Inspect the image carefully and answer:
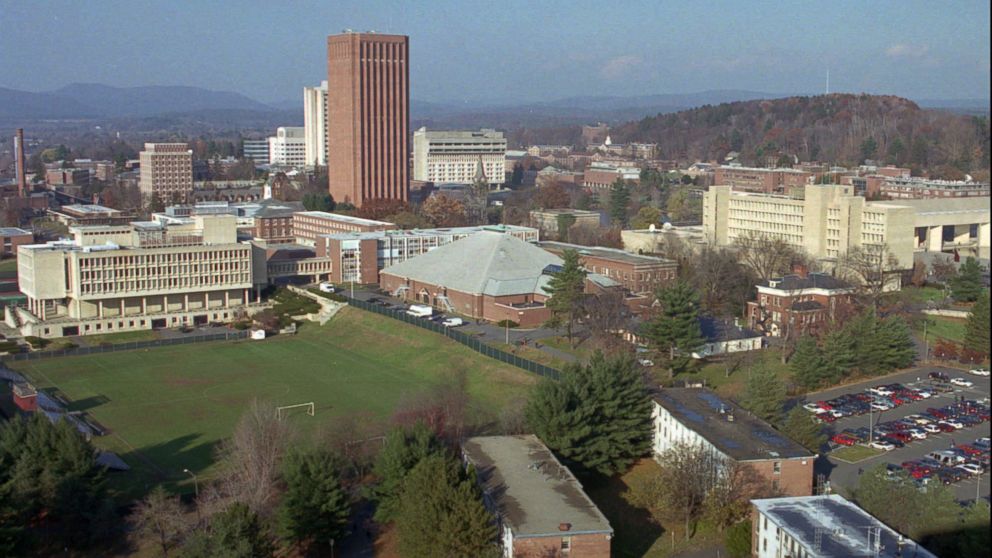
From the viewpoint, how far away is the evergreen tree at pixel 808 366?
24.6 m

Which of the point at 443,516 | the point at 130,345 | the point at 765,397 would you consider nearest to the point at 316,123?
the point at 130,345

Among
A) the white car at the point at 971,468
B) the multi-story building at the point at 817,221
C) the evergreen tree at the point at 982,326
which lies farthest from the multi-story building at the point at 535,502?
the multi-story building at the point at 817,221

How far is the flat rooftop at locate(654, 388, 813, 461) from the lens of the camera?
17781 mm

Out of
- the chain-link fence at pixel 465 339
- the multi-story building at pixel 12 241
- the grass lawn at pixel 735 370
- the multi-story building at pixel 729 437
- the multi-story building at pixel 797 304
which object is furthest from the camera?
the multi-story building at pixel 12 241

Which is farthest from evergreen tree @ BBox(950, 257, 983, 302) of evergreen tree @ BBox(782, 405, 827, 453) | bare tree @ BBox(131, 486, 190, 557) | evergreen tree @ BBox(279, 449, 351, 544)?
bare tree @ BBox(131, 486, 190, 557)

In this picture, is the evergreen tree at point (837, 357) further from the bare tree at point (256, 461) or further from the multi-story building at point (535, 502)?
the bare tree at point (256, 461)

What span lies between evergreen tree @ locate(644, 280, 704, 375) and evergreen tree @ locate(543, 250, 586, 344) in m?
3.37

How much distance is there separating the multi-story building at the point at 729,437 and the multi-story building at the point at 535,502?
2648 mm

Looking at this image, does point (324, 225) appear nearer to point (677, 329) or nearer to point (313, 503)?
point (677, 329)

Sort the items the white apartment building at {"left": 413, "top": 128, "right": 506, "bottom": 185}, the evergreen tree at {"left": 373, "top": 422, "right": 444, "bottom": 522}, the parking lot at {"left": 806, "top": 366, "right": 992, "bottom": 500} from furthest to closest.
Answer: the white apartment building at {"left": 413, "top": 128, "right": 506, "bottom": 185}
the parking lot at {"left": 806, "top": 366, "right": 992, "bottom": 500}
the evergreen tree at {"left": 373, "top": 422, "right": 444, "bottom": 522}

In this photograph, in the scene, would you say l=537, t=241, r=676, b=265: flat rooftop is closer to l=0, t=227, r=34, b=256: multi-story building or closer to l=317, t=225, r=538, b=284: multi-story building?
l=317, t=225, r=538, b=284: multi-story building

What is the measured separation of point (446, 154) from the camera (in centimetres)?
8206

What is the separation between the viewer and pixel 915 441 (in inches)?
824

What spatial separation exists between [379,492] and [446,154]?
66004mm
